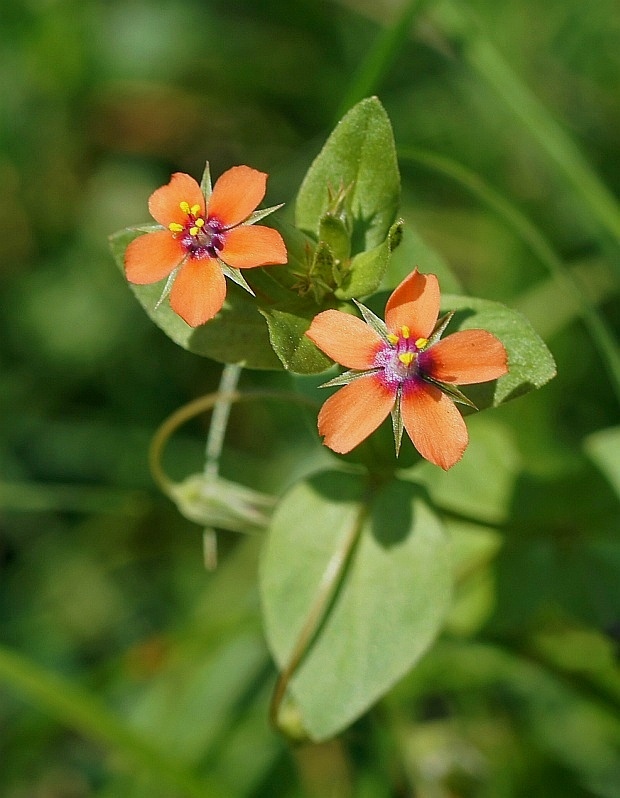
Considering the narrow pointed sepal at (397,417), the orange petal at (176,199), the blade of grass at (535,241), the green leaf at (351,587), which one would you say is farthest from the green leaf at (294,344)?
the blade of grass at (535,241)

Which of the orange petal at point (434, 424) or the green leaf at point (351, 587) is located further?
the green leaf at point (351, 587)

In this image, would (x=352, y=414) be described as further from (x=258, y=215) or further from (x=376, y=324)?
(x=258, y=215)

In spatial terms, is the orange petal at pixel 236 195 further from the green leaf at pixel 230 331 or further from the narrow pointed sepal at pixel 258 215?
the green leaf at pixel 230 331

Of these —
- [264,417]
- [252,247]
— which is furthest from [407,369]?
[264,417]

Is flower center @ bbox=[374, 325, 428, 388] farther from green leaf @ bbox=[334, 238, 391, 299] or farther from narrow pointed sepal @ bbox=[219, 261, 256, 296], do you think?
narrow pointed sepal @ bbox=[219, 261, 256, 296]

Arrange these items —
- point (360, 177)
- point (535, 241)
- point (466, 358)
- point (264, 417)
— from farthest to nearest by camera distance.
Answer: point (264, 417) → point (535, 241) → point (360, 177) → point (466, 358)

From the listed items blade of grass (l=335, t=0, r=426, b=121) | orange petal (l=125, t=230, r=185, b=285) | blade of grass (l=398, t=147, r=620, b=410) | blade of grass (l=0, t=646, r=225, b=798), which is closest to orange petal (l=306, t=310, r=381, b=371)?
orange petal (l=125, t=230, r=185, b=285)
